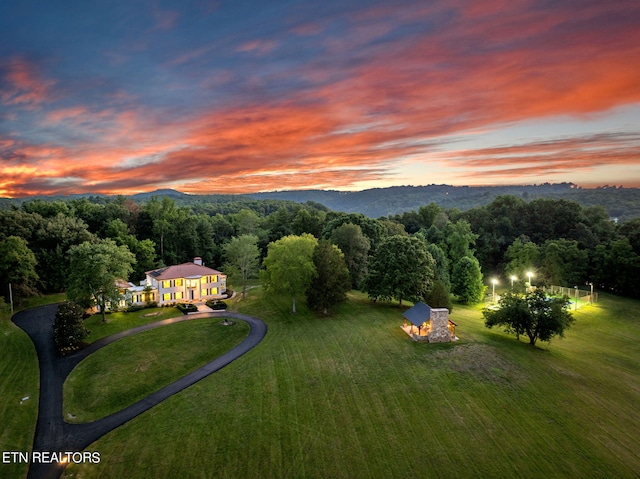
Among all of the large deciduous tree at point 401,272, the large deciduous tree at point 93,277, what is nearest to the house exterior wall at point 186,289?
the large deciduous tree at point 93,277

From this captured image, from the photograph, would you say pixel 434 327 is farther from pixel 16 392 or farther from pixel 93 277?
pixel 93 277

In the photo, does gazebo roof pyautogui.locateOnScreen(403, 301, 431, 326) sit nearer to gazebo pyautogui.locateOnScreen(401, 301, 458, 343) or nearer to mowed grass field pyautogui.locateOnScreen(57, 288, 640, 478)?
gazebo pyautogui.locateOnScreen(401, 301, 458, 343)

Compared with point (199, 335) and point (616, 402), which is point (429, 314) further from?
point (199, 335)

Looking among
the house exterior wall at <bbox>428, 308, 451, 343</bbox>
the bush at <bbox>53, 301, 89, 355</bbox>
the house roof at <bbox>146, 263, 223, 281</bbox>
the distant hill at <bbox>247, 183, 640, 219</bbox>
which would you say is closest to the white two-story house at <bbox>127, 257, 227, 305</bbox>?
the house roof at <bbox>146, 263, 223, 281</bbox>

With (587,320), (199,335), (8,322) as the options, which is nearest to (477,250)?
(587,320)

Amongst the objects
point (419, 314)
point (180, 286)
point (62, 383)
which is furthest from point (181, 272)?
point (419, 314)
